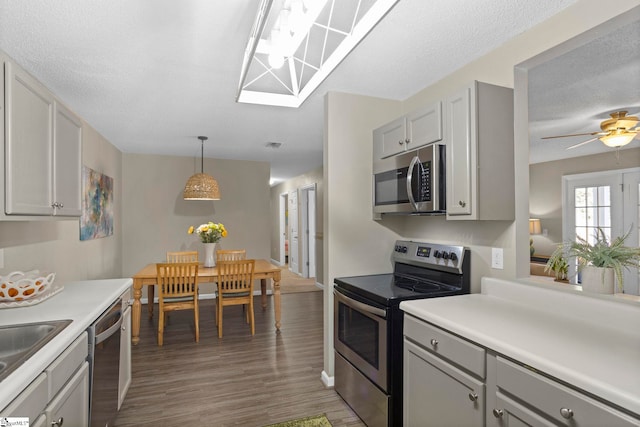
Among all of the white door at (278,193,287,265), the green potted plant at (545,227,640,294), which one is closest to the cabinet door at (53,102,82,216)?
the green potted plant at (545,227,640,294)

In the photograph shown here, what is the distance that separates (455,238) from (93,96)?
3.07 metres

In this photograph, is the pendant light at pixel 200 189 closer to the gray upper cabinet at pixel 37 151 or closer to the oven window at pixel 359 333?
the gray upper cabinet at pixel 37 151

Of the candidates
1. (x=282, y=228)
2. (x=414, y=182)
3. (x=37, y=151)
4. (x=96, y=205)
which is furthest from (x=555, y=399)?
(x=282, y=228)

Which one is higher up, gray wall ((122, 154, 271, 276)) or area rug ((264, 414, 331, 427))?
gray wall ((122, 154, 271, 276))

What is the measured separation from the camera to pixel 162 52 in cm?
212

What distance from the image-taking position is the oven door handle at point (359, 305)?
2008mm

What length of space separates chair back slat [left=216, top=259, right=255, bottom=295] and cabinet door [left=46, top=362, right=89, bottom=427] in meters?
2.32

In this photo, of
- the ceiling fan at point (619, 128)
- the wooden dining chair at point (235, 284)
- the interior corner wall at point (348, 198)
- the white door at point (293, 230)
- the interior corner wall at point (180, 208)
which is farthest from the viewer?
the white door at point (293, 230)

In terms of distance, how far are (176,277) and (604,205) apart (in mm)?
5688

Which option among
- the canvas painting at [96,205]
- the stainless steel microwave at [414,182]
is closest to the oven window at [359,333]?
the stainless steel microwave at [414,182]

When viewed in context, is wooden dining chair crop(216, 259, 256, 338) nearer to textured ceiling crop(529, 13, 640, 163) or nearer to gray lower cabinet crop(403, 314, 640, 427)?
gray lower cabinet crop(403, 314, 640, 427)

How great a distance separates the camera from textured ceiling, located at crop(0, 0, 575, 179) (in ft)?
5.54

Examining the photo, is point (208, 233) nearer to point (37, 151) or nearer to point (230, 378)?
point (230, 378)

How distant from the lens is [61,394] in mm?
1327
